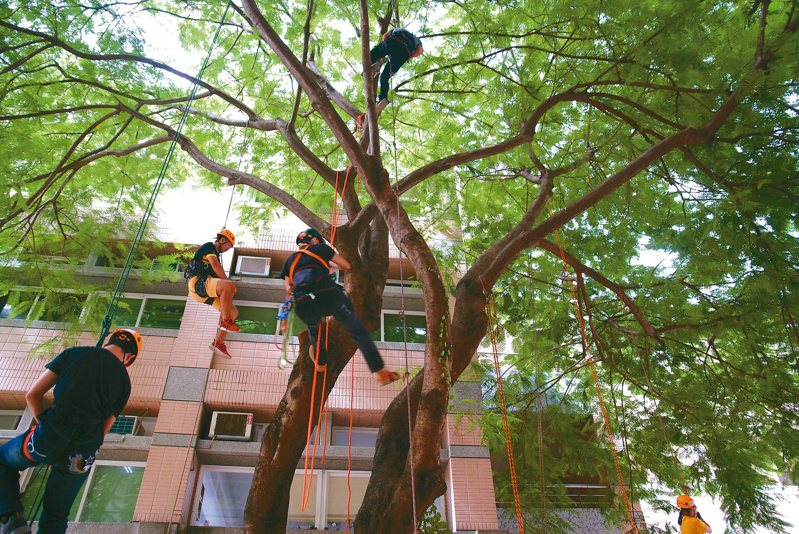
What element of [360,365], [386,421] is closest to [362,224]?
[386,421]

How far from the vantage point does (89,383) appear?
3.35 m

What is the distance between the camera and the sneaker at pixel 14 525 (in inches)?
123

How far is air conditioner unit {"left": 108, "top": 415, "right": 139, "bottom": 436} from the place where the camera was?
913 cm

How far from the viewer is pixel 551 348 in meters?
7.94

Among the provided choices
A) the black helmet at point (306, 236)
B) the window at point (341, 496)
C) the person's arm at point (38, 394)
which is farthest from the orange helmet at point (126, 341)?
the window at point (341, 496)

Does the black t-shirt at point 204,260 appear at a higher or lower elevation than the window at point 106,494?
higher

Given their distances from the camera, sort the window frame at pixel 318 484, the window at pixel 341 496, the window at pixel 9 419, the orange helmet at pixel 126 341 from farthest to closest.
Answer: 1. the window at pixel 9 419
2. the window at pixel 341 496
3. the window frame at pixel 318 484
4. the orange helmet at pixel 126 341

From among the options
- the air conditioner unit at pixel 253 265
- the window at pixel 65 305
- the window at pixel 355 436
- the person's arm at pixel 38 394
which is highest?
the air conditioner unit at pixel 253 265

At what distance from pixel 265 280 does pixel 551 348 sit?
5.92 meters

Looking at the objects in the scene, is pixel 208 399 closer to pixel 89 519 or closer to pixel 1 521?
pixel 89 519

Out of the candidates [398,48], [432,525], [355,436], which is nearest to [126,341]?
[398,48]

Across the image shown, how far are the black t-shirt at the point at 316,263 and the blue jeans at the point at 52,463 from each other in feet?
5.86

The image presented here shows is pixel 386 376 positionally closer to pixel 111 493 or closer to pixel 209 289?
pixel 209 289

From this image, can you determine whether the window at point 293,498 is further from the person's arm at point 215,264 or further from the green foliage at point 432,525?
the person's arm at point 215,264
